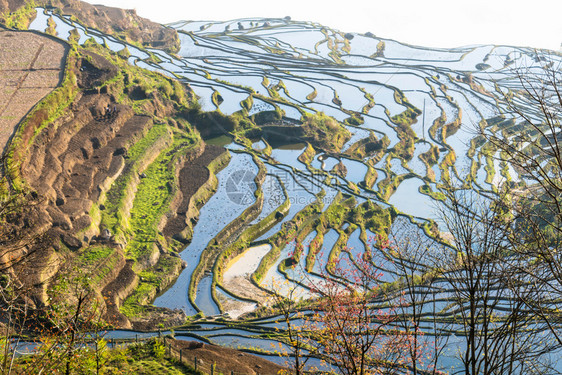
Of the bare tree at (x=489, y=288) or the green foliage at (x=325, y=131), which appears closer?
the bare tree at (x=489, y=288)

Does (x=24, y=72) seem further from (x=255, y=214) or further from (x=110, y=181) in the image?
(x=255, y=214)

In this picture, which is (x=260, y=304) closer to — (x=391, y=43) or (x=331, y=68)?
(x=331, y=68)

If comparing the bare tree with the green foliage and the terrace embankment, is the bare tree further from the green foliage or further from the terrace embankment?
the green foliage

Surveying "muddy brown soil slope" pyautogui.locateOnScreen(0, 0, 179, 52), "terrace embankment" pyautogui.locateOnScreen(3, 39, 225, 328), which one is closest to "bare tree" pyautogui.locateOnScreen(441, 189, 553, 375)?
"terrace embankment" pyautogui.locateOnScreen(3, 39, 225, 328)

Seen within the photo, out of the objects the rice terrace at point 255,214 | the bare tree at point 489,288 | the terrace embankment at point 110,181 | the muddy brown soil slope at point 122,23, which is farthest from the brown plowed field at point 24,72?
the bare tree at point 489,288

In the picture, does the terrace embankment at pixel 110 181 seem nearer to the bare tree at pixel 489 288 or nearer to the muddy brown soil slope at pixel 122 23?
the bare tree at pixel 489 288

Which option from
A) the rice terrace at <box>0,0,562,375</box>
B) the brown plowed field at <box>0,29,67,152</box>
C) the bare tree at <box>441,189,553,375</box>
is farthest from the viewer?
the brown plowed field at <box>0,29,67,152</box>
